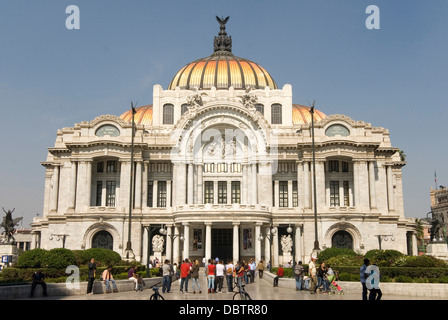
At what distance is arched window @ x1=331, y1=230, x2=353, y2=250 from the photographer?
60.1 meters

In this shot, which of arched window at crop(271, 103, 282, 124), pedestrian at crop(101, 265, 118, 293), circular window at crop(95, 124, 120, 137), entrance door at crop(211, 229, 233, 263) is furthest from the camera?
arched window at crop(271, 103, 282, 124)

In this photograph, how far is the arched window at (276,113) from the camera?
72.2 metres

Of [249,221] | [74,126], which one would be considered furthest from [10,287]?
[74,126]

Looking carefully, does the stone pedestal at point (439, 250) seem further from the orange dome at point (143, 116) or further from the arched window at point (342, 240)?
the orange dome at point (143, 116)

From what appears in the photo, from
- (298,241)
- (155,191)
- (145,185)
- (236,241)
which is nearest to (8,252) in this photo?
(145,185)

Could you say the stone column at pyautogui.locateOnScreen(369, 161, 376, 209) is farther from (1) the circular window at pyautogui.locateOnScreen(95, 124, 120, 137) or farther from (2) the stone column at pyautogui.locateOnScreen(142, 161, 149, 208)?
(1) the circular window at pyautogui.locateOnScreen(95, 124, 120, 137)

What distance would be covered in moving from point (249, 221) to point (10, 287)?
1290 inches

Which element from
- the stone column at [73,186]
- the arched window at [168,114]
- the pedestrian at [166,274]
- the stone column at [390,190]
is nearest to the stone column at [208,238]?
the stone column at [73,186]

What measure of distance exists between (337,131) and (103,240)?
31870 millimetres

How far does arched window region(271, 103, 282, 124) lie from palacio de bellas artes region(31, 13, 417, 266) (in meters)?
3.56

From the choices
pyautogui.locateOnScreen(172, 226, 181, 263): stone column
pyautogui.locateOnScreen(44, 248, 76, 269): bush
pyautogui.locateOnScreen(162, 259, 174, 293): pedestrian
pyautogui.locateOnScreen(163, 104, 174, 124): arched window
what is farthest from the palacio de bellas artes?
pyautogui.locateOnScreen(162, 259, 174, 293): pedestrian

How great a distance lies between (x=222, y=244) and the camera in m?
60.4

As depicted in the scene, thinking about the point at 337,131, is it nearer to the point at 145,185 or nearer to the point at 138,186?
the point at 145,185

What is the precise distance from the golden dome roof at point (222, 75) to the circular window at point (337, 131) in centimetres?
1728
